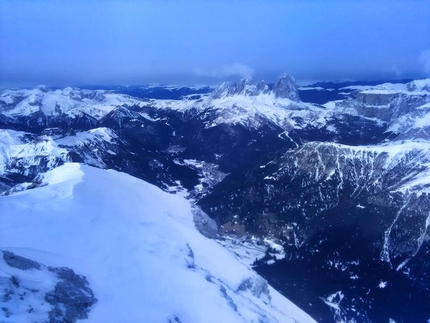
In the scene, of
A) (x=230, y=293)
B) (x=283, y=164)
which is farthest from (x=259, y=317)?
(x=283, y=164)

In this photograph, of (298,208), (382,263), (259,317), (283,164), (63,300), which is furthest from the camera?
(283,164)

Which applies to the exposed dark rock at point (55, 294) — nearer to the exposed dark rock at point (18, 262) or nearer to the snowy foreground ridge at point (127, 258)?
the exposed dark rock at point (18, 262)

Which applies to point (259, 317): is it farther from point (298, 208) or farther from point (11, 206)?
point (298, 208)

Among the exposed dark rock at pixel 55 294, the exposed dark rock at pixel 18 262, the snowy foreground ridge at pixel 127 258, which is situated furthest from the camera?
the snowy foreground ridge at pixel 127 258

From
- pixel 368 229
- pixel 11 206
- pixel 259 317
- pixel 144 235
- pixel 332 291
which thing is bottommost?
pixel 332 291

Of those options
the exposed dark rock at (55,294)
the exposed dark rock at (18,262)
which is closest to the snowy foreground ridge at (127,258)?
the exposed dark rock at (55,294)

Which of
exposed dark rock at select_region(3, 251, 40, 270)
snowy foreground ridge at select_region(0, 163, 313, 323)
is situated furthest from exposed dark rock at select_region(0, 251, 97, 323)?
snowy foreground ridge at select_region(0, 163, 313, 323)

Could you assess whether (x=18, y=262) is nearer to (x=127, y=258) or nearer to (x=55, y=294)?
(x=55, y=294)

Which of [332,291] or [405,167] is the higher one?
[405,167]
